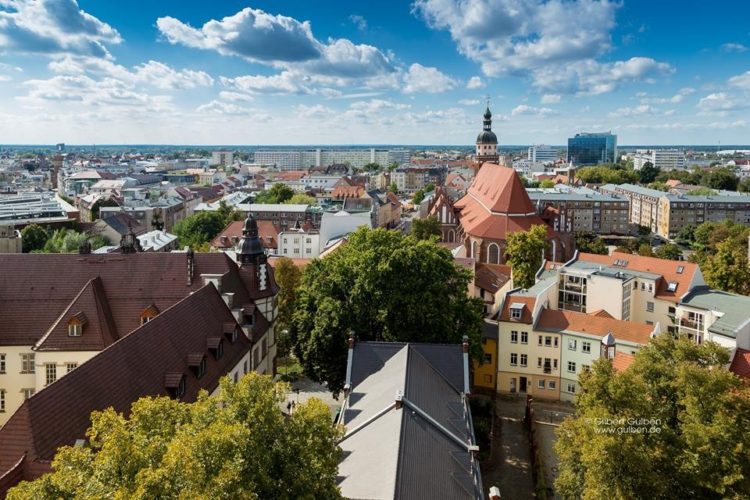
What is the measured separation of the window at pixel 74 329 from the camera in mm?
35406

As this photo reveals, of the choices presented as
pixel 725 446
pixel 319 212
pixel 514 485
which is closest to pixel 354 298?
pixel 514 485

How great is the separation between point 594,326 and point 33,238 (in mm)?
82012

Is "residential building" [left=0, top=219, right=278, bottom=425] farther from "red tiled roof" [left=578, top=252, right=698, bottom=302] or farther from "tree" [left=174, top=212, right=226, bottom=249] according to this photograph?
"tree" [left=174, top=212, right=226, bottom=249]

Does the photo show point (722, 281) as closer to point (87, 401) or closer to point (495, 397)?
point (495, 397)

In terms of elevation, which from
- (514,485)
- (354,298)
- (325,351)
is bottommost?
(514,485)

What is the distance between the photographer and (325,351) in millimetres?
37469

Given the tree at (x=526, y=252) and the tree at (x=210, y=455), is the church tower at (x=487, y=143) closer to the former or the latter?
the tree at (x=526, y=252)

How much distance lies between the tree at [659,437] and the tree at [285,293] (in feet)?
97.3

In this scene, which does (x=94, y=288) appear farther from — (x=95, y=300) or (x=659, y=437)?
(x=659, y=437)

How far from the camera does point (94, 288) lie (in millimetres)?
37375

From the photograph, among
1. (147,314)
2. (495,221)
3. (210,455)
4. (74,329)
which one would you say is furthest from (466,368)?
(495,221)

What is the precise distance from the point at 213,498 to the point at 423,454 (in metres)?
12.1

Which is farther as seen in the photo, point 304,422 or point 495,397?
point 495,397

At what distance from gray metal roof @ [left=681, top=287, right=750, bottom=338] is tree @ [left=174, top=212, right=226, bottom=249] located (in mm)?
71988
